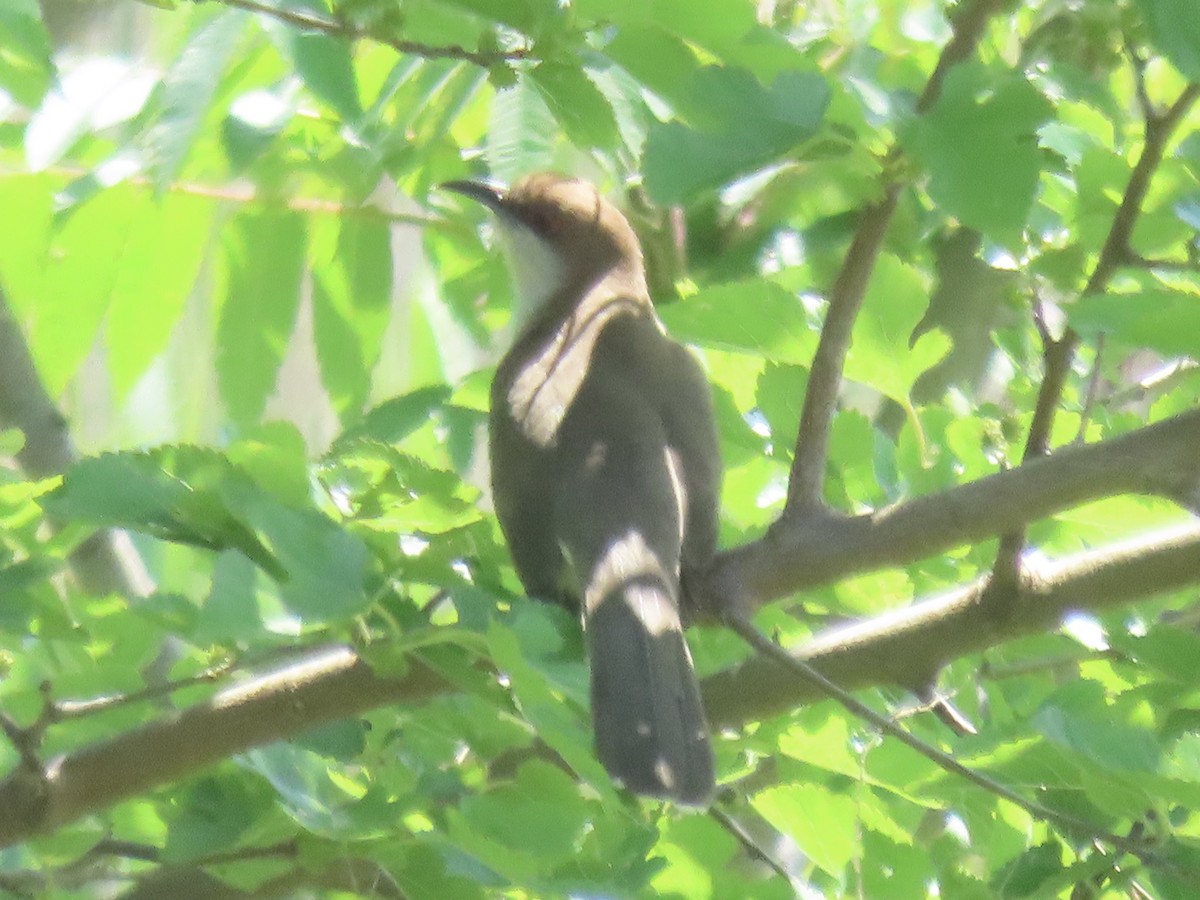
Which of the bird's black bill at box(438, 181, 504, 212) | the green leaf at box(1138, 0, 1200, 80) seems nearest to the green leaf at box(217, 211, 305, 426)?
the bird's black bill at box(438, 181, 504, 212)

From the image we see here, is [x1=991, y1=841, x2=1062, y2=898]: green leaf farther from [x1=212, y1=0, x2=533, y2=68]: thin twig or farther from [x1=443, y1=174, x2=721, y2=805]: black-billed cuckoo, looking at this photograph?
[x1=212, y1=0, x2=533, y2=68]: thin twig

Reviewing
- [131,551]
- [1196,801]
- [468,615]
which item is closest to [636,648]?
[468,615]

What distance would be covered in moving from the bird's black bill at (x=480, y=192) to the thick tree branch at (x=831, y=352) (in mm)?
1218

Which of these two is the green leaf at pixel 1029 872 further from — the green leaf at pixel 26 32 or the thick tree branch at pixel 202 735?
the green leaf at pixel 26 32

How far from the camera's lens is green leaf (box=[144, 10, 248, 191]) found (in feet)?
6.50

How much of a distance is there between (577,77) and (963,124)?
1.47ft

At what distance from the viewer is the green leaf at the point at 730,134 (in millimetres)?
1307

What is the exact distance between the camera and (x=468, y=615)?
1392mm

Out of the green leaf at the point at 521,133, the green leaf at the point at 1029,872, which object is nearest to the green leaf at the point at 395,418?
the green leaf at the point at 521,133

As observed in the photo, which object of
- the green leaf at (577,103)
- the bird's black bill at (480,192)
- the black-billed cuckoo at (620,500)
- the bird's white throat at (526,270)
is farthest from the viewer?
the bird's white throat at (526,270)

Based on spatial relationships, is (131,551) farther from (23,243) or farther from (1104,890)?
(1104,890)

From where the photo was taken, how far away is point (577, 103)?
5.24ft

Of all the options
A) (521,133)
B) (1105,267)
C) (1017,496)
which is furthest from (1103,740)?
(521,133)

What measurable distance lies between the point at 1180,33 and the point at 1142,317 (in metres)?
0.25
